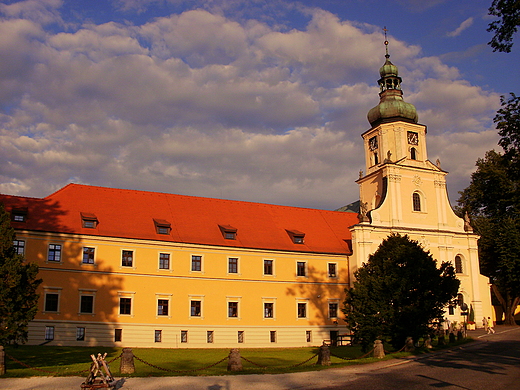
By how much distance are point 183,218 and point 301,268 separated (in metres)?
11.0

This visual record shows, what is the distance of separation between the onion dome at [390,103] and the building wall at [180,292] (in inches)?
599

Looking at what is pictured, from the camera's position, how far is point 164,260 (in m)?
40.8

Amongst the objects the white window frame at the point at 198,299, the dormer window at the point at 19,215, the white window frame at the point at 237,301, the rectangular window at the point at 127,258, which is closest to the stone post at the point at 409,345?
the white window frame at the point at 237,301

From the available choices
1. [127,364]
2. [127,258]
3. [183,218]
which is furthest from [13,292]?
[183,218]

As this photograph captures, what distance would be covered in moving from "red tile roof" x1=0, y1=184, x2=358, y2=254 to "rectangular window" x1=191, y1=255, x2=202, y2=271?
49.2 inches

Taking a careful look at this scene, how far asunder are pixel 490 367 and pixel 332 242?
2570cm

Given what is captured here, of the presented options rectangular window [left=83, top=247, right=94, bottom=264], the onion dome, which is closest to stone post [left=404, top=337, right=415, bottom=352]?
rectangular window [left=83, top=247, right=94, bottom=264]

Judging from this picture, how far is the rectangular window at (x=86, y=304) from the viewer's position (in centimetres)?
3751

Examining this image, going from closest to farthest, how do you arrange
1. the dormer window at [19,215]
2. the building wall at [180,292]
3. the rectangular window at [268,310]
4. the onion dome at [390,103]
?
the building wall at [180,292]
the dormer window at [19,215]
the rectangular window at [268,310]
the onion dome at [390,103]

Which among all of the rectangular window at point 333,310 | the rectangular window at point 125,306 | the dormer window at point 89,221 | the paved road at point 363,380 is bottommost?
the paved road at point 363,380

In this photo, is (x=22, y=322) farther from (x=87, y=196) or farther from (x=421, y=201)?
(x=421, y=201)

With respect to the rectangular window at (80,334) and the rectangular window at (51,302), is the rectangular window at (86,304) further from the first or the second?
the rectangular window at (51,302)

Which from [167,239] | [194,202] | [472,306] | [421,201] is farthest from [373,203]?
[167,239]

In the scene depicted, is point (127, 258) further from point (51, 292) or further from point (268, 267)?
point (268, 267)
